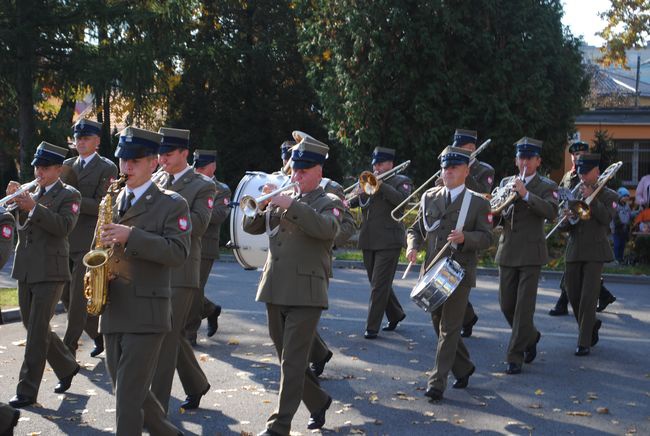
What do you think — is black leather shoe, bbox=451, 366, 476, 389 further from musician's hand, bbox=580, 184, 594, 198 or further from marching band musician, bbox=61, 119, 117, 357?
marching band musician, bbox=61, 119, 117, 357

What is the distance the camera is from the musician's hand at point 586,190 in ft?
34.6

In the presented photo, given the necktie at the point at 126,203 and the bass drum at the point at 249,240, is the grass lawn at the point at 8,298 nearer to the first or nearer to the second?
the bass drum at the point at 249,240

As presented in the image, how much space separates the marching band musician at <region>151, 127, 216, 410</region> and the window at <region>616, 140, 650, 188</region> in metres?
32.0

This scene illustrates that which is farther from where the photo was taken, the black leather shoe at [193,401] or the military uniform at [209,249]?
the military uniform at [209,249]

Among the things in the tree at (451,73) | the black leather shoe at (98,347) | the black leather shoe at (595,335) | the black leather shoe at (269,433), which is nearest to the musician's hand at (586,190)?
the black leather shoe at (595,335)

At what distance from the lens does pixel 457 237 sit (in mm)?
8164

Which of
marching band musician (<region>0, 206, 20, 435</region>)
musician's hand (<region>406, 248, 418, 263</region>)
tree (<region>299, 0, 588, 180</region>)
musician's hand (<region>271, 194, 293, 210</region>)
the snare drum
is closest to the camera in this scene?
marching band musician (<region>0, 206, 20, 435</region>)

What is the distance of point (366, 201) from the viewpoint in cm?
1160

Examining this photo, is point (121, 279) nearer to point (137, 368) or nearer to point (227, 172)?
point (137, 368)

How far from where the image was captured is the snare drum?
8109 mm

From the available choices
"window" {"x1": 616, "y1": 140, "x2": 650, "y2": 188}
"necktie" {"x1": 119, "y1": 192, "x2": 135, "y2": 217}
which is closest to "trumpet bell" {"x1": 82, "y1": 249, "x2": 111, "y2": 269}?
"necktie" {"x1": 119, "y1": 192, "x2": 135, "y2": 217}

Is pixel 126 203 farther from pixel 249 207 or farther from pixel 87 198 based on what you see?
pixel 87 198

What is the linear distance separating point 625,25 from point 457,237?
19732 mm

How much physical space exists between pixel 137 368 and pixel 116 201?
1.10 metres
